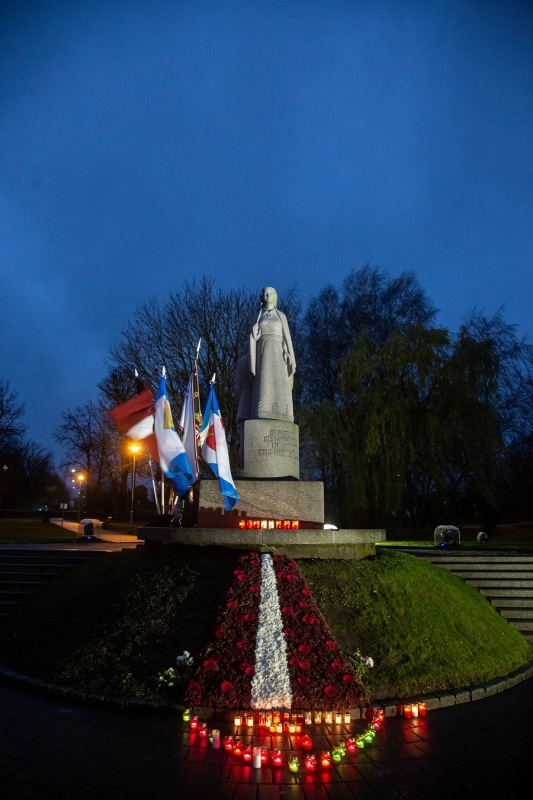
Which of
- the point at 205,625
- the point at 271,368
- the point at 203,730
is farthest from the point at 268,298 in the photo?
the point at 203,730

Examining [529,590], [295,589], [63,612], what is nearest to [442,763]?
[295,589]

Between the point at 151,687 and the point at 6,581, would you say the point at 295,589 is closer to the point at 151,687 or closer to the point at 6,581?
the point at 151,687

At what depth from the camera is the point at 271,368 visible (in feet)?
40.0

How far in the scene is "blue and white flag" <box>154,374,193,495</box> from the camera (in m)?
9.27

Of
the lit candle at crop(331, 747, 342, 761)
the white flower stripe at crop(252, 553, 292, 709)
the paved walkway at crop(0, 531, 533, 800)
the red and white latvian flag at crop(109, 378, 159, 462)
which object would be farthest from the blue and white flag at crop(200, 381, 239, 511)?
the lit candle at crop(331, 747, 342, 761)

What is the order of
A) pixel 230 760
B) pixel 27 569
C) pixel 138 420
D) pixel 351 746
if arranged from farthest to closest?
pixel 27 569 < pixel 138 420 < pixel 351 746 < pixel 230 760

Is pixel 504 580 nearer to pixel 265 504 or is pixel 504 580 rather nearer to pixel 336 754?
pixel 265 504

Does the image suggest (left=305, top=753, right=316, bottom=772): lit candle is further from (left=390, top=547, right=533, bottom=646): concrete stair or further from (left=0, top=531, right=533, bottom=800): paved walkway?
(left=390, top=547, right=533, bottom=646): concrete stair

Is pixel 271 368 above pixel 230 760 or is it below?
above

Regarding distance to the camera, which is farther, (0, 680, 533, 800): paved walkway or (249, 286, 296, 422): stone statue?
(249, 286, 296, 422): stone statue

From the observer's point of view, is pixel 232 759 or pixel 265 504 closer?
pixel 232 759

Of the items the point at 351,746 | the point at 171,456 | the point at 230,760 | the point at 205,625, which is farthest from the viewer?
the point at 171,456

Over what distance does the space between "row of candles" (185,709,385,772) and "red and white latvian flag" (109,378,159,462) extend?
497cm

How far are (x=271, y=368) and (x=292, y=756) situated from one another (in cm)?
830
